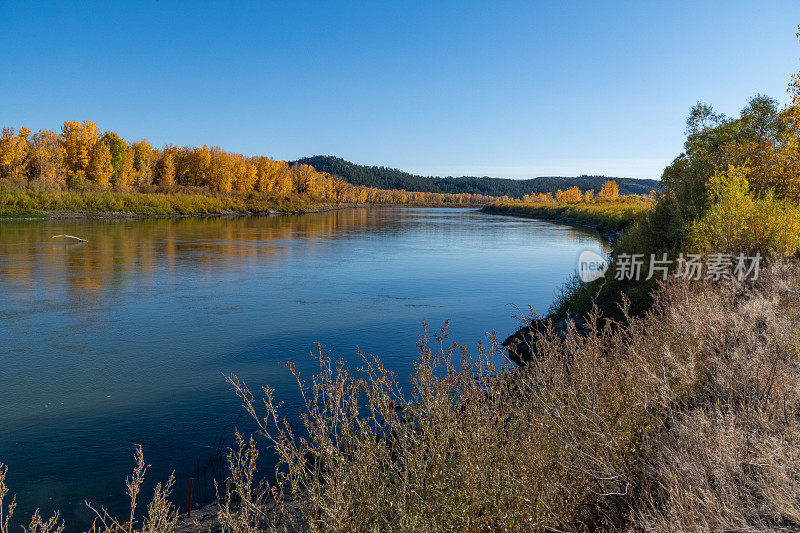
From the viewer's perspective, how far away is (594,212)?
195ft

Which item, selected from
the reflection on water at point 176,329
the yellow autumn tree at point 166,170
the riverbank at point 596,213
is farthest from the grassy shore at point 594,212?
the yellow autumn tree at point 166,170

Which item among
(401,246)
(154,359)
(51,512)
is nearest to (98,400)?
(154,359)

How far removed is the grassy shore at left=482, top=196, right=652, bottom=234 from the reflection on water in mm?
14324

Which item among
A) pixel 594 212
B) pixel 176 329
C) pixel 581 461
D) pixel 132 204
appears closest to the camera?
pixel 581 461

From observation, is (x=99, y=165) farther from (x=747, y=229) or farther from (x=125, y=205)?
(x=747, y=229)

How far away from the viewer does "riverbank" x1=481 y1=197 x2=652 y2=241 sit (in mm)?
41469

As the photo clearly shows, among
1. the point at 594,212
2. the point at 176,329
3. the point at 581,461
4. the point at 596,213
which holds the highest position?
the point at 594,212

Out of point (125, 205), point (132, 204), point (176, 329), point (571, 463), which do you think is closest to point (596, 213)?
point (132, 204)

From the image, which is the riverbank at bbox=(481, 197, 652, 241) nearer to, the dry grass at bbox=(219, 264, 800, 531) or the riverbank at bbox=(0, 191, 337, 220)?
the dry grass at bbox=(219, 264, 800, 531)

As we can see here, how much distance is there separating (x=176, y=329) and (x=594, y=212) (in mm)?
56149

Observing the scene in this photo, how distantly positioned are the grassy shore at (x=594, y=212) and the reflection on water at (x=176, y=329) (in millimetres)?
14324

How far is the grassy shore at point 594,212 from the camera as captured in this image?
4225 centimetres

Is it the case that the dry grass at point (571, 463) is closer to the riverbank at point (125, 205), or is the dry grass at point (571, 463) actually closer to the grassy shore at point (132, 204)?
the riverbank at point (125, 205)

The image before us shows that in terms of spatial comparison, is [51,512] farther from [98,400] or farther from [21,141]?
[21,141]
